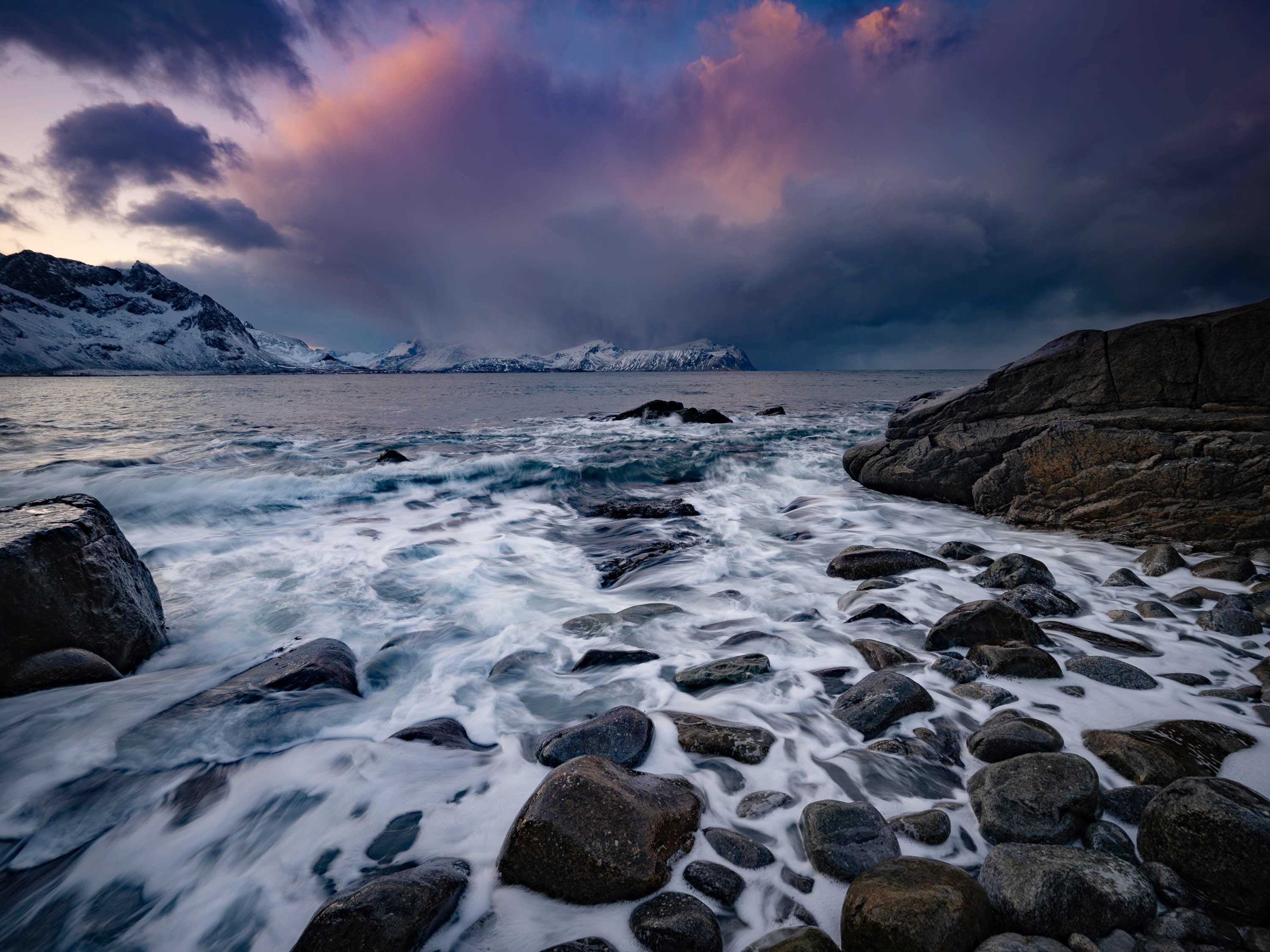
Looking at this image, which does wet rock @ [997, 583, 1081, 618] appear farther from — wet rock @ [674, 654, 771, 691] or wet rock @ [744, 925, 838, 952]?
wet rock @ [744, 925, 838, 952]

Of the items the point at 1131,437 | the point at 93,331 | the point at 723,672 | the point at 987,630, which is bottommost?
the point at 723,672

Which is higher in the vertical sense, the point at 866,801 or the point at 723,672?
the point at 723,672

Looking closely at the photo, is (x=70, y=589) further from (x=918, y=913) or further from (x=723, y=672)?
(x=918, y=913)

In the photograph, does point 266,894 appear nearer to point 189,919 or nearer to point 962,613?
point 189,919

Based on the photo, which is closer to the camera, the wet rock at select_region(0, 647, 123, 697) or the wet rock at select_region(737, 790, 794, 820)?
the wet rock at select_region(737, 790, 794, 820)

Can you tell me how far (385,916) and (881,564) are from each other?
5208 millimetres

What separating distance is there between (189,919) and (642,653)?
2.79 m

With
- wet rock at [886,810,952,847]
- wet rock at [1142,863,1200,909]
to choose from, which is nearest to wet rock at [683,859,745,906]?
wet rock at [886,810,952,847]

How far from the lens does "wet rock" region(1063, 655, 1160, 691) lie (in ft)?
10.2

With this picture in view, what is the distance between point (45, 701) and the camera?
3225 mm

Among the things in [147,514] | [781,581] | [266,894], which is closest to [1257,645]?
[781,581]

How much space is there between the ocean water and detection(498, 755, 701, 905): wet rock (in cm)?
7

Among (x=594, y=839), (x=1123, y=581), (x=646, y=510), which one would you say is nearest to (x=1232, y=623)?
(x=1123, y=581)

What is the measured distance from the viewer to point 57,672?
337 cm
